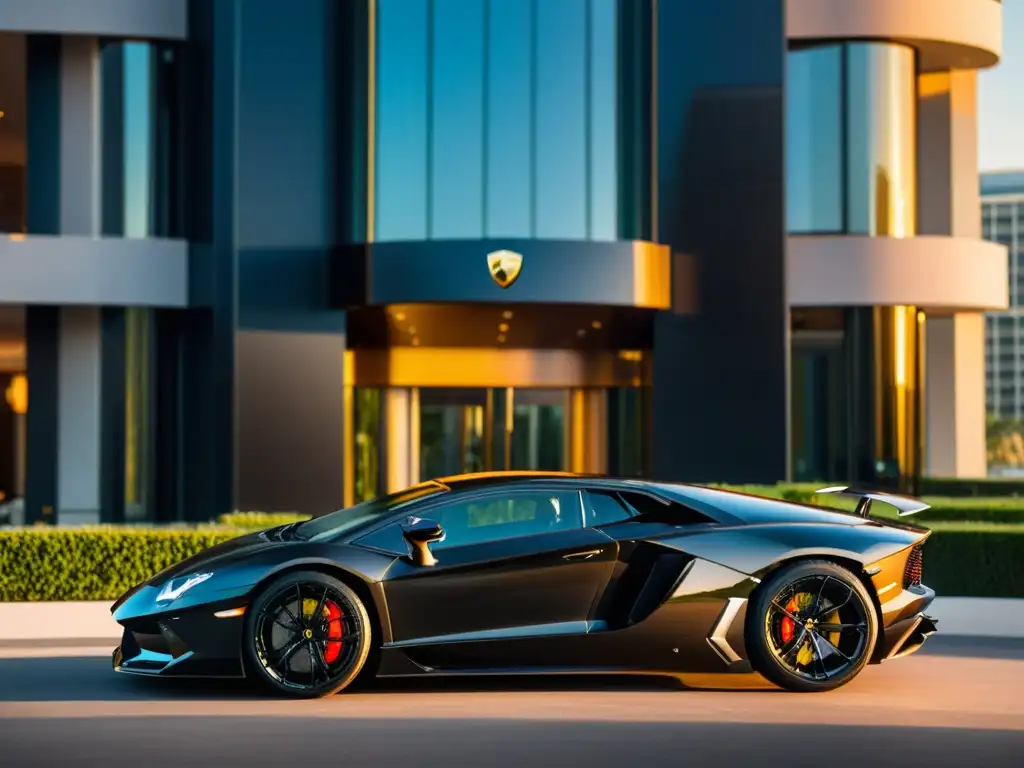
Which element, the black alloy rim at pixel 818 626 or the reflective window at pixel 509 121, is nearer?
the black alloy rim at pixel 818 626

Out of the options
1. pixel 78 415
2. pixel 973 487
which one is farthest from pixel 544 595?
pixel 973 487

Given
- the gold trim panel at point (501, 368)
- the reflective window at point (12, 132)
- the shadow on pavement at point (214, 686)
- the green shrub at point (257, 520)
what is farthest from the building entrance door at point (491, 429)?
the shadow on pavement at point (214, 686)

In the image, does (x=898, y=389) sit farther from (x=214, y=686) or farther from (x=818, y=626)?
(x=214, y=686)

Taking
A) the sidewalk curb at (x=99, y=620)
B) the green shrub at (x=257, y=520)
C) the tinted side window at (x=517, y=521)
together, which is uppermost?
the tinted side window at (x=517, y=521)

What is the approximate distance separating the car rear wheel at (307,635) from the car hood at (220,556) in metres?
0.34

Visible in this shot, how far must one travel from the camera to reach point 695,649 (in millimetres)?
9023

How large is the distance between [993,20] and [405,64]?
8.43 meters

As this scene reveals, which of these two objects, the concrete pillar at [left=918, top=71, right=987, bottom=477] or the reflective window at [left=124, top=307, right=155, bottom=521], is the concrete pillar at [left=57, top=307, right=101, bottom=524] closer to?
the reflective window at [left=124, top=307, right=155, bottom=521]

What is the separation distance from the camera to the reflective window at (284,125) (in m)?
22.2

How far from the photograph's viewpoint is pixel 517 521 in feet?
30.4

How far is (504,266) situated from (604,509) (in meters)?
12.3

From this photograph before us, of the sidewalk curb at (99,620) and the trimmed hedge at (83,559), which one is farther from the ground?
the trimmed hedge at (83,559)

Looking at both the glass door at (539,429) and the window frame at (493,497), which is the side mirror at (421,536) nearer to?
the window frame at (493,497)

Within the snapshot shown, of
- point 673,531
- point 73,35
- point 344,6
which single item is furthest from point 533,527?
point 73,35
